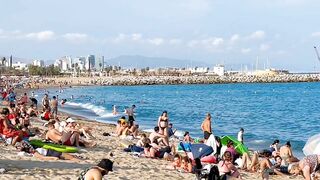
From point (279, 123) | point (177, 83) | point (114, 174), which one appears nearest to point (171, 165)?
point (114, 174)

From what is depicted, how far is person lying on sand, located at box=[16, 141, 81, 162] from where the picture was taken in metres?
10.9

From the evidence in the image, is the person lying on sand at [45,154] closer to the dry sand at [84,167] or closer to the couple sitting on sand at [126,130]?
the dry sand at [84,167]

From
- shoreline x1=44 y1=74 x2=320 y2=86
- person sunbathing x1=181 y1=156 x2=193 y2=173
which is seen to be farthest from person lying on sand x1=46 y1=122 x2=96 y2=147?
shoreline x1=44 y1=74 x2=320 y2=86

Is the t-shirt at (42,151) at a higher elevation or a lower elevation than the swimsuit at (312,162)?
lower

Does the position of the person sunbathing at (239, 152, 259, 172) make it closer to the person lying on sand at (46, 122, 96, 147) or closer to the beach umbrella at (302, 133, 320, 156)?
the beach umbrella at (302, 133, 320, 156)

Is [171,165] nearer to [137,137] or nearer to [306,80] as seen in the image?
[137,137]

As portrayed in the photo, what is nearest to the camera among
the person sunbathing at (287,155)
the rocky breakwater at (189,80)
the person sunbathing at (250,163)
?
the person sunbathing at (250,163)

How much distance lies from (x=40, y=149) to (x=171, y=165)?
309 centimetres

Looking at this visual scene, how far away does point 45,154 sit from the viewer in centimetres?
1098

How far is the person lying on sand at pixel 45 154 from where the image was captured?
10.9 m

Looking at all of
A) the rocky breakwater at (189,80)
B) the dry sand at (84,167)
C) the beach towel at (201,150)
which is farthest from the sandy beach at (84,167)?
the rocky breakwater at (189,80)

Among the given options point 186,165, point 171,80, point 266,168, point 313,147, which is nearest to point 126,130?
point 186,165

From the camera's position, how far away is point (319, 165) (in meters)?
9.38

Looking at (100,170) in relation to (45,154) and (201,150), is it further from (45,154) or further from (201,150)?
(201,150)
